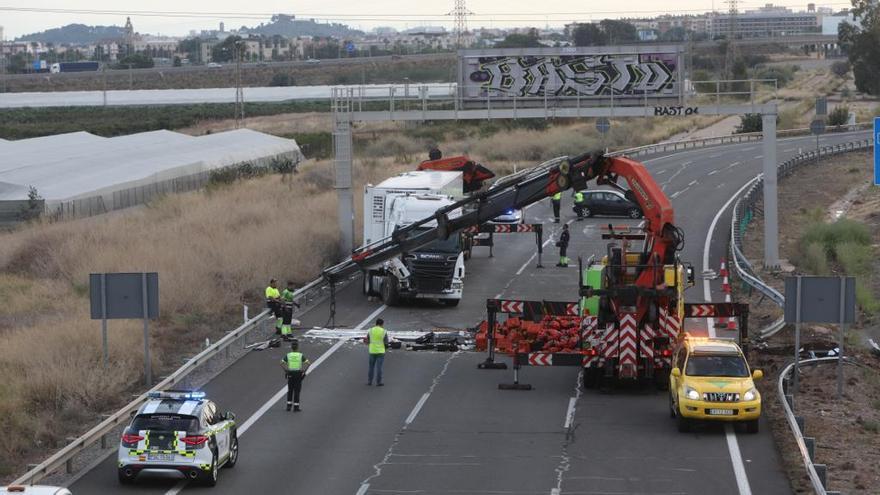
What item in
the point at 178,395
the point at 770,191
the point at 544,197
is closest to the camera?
the point at 178,395

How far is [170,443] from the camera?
18797 millimetres

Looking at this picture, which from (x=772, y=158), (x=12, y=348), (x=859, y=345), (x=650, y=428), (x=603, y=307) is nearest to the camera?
(x=650, y=428)

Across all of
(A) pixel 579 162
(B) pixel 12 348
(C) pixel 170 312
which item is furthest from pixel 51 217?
(A) pixel 579 162

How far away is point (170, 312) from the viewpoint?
3403 centimetres

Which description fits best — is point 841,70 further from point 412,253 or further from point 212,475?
point 212,475

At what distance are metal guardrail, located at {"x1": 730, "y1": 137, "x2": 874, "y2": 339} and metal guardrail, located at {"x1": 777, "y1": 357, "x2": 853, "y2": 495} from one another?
4.03 m

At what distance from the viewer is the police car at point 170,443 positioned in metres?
18.8

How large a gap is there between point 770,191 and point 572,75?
7.53 metres

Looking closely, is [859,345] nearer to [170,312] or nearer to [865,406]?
[865,406]

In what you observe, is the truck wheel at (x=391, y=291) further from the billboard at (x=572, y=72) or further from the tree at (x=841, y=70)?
the tree at (x=841, y=70)

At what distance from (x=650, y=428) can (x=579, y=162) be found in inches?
300

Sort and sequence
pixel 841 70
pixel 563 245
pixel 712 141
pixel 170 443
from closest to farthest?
pixel 170 443 → pixel 563 245 → pixel 712 141 → pixel 841 70

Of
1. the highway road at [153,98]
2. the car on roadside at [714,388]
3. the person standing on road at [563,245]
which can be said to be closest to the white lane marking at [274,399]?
the car on roadside at [714,388]

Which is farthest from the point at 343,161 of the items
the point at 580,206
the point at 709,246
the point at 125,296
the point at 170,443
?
the point at 170,443
